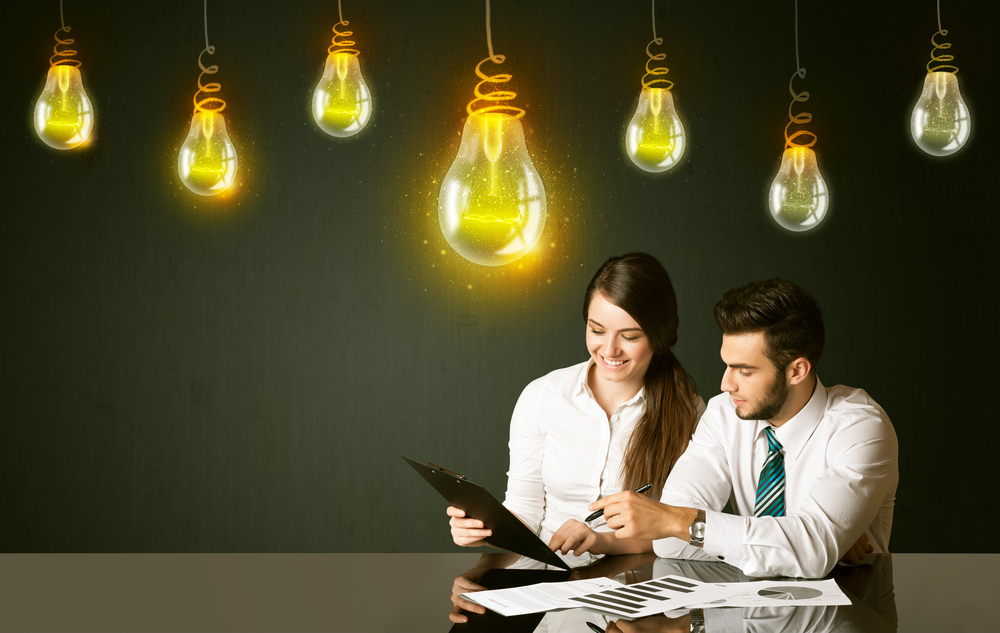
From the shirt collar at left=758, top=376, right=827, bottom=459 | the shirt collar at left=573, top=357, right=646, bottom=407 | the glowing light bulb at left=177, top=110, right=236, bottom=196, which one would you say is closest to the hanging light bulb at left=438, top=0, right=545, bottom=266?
the shirt collar at left=573, top=357, right=646, bottom=407

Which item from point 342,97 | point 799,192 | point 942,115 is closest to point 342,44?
point 342,97

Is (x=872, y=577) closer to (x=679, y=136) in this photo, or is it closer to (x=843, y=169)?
(x=679, y=136)

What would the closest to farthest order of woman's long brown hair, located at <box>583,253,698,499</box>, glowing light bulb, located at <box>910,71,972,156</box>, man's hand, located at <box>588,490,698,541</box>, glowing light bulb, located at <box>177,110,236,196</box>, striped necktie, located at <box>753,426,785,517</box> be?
man's hand, located at <box>588,490,698,541</box>, striped necktie, located at <box>753,426,785,517</box>, woman's long brown hair, located at <box>583,253,698,499</box>, glowing light bulb, located at <box>910,71,972,156</box>, glowing light bulb, located at <box>177,110,236,196</box>

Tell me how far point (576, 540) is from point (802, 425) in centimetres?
51

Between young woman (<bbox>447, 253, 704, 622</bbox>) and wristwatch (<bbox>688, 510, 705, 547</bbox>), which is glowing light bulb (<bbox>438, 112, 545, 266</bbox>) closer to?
young woman (<bbox>447, 253, 704, 622</bbox>)

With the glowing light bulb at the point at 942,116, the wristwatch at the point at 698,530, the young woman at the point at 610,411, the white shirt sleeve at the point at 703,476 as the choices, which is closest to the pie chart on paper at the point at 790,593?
the wristwatch at the point at 698,530

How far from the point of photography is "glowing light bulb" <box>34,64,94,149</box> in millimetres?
A: 2848

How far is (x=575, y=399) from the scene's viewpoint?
2.20 meters

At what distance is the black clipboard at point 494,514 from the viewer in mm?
1413

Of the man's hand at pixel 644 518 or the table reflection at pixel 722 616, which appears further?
the man's hand at pixel 644 518

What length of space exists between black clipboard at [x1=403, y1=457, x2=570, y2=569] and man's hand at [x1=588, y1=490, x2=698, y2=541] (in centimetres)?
13

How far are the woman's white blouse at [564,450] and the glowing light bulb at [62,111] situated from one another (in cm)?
183

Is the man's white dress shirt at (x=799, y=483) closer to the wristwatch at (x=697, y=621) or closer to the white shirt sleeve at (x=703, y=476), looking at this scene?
the white shirt sleeve at (x=703, y=476)

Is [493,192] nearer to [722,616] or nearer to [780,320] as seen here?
[780,320]
